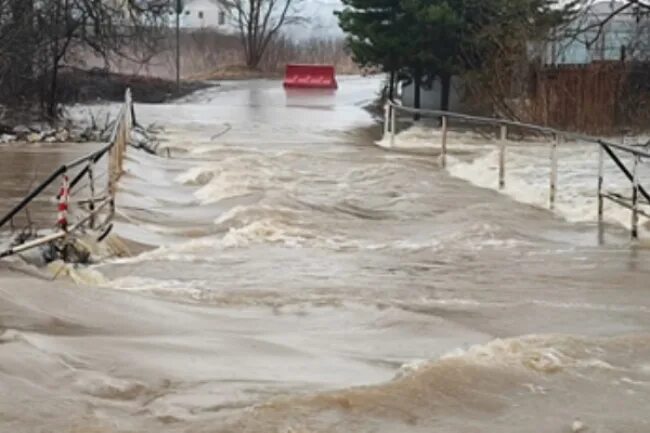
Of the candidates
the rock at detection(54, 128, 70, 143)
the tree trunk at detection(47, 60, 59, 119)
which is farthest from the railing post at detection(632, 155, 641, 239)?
the tree trunk at detection(47, 60, 59, 119)

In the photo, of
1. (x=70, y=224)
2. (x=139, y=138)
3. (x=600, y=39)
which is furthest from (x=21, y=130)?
(x=70, y=224)

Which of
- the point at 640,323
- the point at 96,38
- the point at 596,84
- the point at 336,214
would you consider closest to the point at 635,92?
the point at 596,84

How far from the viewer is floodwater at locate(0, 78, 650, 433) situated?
22.2 ft

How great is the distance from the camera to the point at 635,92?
3155 centimetres

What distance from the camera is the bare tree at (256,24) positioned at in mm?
73188

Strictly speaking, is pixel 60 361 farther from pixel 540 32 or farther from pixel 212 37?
pixel 212 37

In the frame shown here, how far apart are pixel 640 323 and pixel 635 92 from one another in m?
23.4

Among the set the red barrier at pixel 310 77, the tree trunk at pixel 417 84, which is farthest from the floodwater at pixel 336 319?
the red barrier at pixel 310 77

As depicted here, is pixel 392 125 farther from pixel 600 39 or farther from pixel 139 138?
pixel 600 39

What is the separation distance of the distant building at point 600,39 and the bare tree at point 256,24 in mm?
34678

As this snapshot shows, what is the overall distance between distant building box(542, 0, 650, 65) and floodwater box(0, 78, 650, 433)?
10063mm

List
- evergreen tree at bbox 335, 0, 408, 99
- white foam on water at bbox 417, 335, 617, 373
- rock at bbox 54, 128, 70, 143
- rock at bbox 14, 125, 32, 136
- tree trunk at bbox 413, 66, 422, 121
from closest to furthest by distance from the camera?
white foam on water at bbox 417, 335, 617, 373 < rock at bbox 54, 128, 70, 143 < rock at bbox 14, 125, 32, 136 < evergreen tree at bbox 335, 0, 408, 99 < tree trunk at bbox 413, 66, 422, 121

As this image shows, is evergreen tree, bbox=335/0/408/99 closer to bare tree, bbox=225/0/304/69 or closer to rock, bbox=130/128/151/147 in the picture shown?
rock, bbox=130/128/151/147

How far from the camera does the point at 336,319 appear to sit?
30.8 feet
